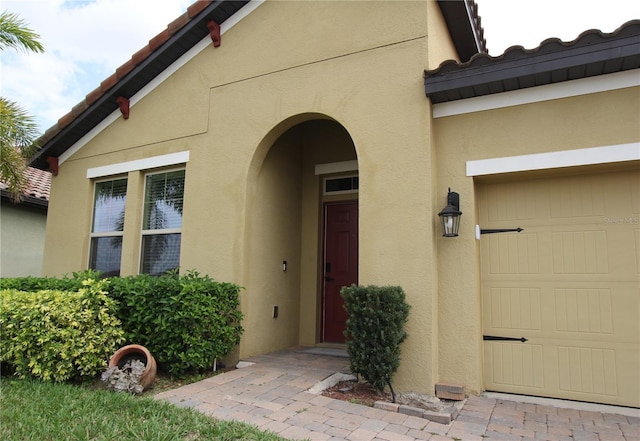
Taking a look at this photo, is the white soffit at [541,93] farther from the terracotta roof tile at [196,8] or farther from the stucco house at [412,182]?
the terracotta roof tile at [196,8]

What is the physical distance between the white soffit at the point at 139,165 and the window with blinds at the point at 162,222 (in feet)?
0.64

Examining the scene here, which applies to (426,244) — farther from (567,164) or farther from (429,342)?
(567,164)

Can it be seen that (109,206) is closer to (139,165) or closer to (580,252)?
(139,165)

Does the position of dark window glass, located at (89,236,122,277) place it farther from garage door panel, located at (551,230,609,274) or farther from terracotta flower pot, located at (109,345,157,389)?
garage door panel, located at (551,230,609,274)

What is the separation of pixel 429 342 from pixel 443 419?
82 centimetres

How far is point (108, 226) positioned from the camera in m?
7.32

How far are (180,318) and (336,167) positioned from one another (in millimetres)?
3397

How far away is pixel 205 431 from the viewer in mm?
3129

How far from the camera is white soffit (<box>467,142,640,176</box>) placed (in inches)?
153

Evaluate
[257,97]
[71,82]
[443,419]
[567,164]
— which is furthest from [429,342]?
[71,82]

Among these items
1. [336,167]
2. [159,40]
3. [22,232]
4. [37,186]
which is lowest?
[22,232]

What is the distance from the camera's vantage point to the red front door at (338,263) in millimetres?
6555

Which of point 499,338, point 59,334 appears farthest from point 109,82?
point 499,338

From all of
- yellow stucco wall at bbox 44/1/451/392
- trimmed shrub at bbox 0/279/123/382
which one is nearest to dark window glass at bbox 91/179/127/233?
yellow stucco wall at bbox 44/1/451/392
